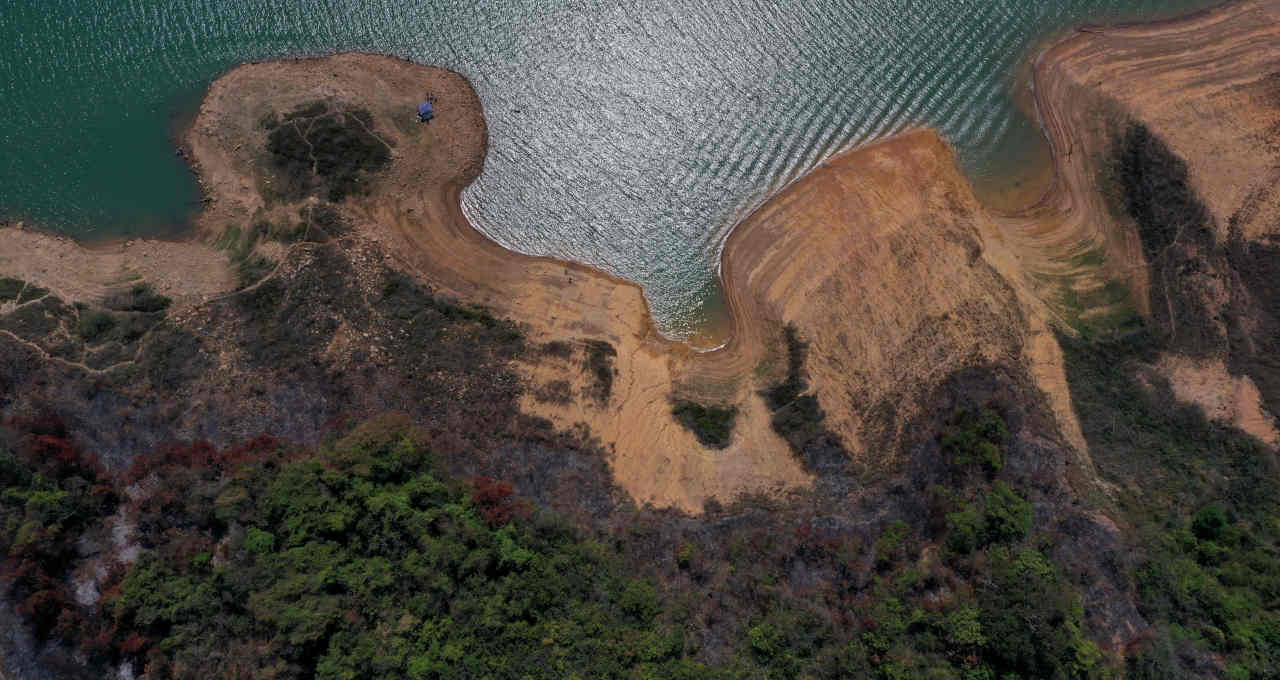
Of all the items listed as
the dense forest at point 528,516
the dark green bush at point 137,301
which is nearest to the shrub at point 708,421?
the dense forest at point 528,516

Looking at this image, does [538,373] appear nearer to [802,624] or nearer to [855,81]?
[802,624]

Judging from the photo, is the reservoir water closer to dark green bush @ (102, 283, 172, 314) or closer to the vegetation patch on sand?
dark green bush @ (102, 283, 172, 314)

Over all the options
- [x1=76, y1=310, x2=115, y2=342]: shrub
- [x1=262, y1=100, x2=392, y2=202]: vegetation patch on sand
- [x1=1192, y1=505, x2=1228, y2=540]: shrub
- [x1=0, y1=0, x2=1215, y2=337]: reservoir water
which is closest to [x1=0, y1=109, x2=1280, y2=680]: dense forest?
[x1=1192, y1=505, x2=1228, y2=540]: shrub

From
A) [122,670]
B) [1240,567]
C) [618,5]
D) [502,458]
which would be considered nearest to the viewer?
[122,670]

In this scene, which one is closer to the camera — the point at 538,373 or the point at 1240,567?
the point at 1240,567

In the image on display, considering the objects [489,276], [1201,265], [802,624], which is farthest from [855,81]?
[802,624]

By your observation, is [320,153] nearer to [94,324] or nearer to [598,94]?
[94,324]

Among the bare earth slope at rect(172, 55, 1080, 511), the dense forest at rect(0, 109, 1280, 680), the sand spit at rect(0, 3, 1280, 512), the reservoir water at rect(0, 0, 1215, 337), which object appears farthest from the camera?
the reservoir water at rect(0, 0, 1215, 337)

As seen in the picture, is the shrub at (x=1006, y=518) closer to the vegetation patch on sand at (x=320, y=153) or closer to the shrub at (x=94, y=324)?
the vegetation patch on sand at (x=320, y=153)
